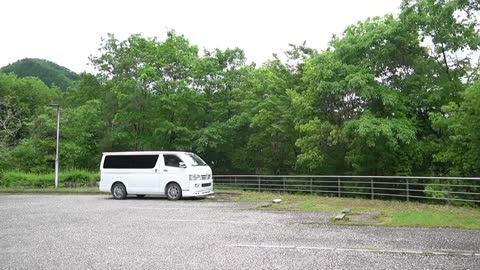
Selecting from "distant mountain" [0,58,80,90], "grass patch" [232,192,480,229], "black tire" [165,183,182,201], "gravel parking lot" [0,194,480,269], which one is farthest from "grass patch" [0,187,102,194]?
"distant mountain" [0,58,80,90]

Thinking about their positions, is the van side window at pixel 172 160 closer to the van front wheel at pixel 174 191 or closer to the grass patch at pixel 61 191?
the van front wheel at pixel 174 191

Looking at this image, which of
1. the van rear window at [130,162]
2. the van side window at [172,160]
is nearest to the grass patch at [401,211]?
the van side window at [172,160]

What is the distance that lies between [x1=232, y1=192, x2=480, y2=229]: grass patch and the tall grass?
14.2 meters

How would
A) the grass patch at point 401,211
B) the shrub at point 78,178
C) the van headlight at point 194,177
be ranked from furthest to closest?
the shrub at point 78,178
the van headlight at point 194,177
the grass patch at point 401,211

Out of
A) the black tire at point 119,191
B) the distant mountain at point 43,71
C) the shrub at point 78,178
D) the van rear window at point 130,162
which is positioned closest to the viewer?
the van rear window at point 130,162

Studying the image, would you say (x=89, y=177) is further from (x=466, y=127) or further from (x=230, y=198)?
(x=466, y=127)

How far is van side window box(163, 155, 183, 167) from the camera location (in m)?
16.9

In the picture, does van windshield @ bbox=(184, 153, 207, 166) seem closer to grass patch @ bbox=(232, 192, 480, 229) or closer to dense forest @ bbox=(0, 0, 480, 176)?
grass patch @ bbox=(232, 192, 480, 229)

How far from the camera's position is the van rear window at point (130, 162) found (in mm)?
17328

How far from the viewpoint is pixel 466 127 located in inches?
661

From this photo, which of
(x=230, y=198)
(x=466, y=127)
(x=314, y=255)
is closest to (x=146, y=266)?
(x=314, y=255)

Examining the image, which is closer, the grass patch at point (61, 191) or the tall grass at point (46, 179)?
the grass patch at point (61, 191)

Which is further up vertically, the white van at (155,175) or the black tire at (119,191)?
the white van at (155,175)

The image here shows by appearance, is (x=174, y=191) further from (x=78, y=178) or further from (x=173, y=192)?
(x=78, y=178)
